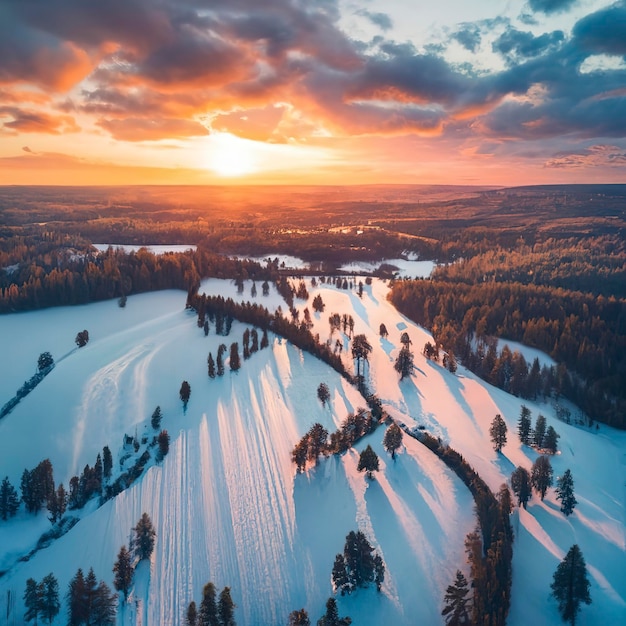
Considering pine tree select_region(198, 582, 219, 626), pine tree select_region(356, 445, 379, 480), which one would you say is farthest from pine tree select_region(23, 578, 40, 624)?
pine tree select_region(356, 445, 379, 480)

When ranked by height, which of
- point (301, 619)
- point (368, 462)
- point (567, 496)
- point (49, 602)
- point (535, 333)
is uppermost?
point (301, 619)

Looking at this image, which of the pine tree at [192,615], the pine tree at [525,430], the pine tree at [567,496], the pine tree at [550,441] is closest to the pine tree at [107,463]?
the pine tree at [192,615]

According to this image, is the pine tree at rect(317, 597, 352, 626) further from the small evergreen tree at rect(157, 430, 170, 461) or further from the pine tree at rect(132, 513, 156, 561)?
the small evergreen tree at rect(157, 430, 170, 461)

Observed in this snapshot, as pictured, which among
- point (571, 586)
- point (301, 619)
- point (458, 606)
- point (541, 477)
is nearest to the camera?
point (301, 619)

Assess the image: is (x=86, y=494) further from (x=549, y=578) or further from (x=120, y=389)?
(x=549, y=578)

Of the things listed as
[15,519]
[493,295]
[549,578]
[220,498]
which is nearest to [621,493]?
[549,578]

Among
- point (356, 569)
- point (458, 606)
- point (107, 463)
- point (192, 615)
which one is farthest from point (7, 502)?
point (458, 606)

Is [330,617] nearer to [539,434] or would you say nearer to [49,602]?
[49,602]
